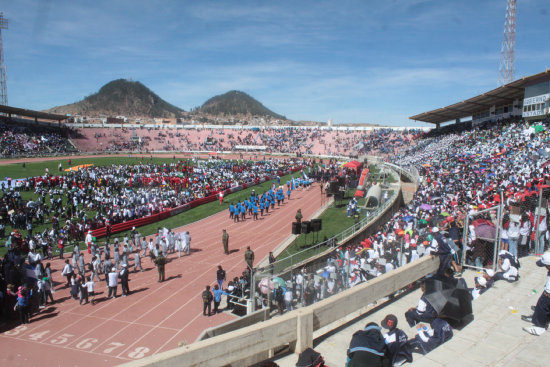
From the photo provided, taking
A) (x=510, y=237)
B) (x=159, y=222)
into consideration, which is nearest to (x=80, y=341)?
(x=510, y=237)

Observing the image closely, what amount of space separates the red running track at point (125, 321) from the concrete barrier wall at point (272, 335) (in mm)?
5847

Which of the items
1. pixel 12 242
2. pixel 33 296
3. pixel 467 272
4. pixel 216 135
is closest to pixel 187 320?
pixel 33 296

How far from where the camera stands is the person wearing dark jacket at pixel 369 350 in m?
4.48

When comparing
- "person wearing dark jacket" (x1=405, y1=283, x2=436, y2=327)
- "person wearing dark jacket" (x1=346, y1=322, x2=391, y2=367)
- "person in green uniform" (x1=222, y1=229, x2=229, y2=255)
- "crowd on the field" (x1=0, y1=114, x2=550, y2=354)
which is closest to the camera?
"person wearing dark jacket" (x1=346, y1=322, x2=391, y2=367)

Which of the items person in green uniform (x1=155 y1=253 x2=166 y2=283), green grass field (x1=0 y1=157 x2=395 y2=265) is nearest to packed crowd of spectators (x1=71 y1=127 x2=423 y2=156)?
green grass field (x1=0 y1=157 x2=395 y2=265)

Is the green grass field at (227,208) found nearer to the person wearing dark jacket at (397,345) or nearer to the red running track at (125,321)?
the red running track at (125,321)

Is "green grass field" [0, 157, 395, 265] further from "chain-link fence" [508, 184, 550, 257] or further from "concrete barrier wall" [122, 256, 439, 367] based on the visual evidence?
"concrete barrier wall" [122, 256, 439, 367]

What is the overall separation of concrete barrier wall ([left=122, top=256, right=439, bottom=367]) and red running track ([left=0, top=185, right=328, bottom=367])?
19.2 feet

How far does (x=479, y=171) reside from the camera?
2194cm

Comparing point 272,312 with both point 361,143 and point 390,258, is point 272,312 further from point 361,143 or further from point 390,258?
point 361,143

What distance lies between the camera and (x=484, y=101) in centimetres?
3856

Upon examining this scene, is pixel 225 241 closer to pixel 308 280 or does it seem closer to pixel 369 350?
pixel 308 280

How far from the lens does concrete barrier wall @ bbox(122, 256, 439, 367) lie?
4254mm

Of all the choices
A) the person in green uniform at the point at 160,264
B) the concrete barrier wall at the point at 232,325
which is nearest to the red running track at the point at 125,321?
the person in green uniform at the point at 160,264
